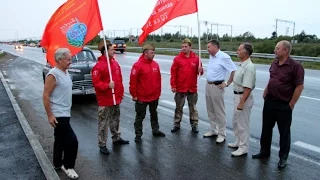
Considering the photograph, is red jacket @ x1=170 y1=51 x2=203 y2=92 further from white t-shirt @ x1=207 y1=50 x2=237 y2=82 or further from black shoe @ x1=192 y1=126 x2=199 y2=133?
black shoe @ x1=192 y1=126 x2=199 y2=133

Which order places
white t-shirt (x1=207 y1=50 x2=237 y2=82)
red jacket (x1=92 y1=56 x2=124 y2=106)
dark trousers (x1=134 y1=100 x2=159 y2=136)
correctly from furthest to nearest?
dark trousers (x1=134 y1=100 x2=159 y2=136), white t-shirt (x1=207 y1=50 x2=237 y2=82), red jacket (x1=92 y1=56 x2=124 y2=106)

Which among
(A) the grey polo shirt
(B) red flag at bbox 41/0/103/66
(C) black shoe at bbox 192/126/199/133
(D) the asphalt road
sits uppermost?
(B) red flag at bbox 41/0/103/66

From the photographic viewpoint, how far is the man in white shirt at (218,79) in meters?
6.02

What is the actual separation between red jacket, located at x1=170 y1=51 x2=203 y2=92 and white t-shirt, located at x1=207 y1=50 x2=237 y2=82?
53cm

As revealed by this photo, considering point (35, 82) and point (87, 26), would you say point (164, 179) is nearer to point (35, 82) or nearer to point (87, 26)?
point (87, 26)

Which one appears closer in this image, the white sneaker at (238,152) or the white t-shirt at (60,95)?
the white t-shirt at (60,95)

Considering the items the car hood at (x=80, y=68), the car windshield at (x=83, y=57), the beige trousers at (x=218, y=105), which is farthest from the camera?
the car windshield at (x=83, y=57)

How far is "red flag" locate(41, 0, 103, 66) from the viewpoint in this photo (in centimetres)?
517

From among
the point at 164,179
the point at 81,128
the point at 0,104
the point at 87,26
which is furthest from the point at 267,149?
the point at 0,104

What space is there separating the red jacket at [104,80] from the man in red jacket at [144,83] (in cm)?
37

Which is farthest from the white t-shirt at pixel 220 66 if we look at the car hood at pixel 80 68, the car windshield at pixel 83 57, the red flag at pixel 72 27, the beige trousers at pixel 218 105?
the car windshield at pixel 83 57

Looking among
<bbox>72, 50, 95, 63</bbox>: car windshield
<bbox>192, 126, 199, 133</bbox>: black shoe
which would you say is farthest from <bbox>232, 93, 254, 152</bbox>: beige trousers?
<bbox>72, 50, 95, 63</bbox>: car windshield

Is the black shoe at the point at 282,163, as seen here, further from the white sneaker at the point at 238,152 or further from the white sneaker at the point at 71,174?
the white sneaker at the point at 71,174

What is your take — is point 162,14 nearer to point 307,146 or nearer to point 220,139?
point 220,139
